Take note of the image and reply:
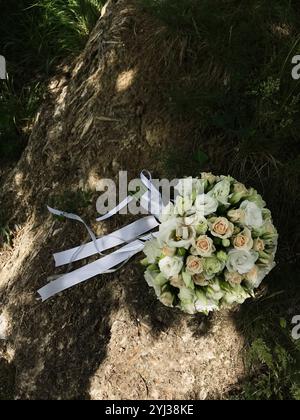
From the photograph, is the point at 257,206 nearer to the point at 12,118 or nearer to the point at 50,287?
the point at 50,287

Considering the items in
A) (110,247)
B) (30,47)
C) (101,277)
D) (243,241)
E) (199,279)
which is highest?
(30,47)

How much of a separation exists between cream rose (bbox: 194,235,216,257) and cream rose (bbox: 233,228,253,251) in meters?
0.11

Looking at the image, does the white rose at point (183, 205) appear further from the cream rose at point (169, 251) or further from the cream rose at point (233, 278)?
the cream rose at point (233, 278)

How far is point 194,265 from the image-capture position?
2154 mm

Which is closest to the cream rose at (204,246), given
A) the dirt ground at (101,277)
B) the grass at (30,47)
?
the dirt ground at (101,277)

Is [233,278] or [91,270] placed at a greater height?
[233,278]

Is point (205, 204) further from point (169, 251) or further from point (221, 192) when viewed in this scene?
point (169, 251)

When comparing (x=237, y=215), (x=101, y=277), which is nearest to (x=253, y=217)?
(x=237, y=215)

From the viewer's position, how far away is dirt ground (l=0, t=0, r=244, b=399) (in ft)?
8.99

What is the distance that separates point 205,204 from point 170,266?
31 centimetres

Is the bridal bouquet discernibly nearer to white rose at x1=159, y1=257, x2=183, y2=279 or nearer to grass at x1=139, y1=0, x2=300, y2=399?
A: white rose at x1=159, y1=257, x2=183, y2=279

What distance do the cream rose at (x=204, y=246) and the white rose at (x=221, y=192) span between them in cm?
20

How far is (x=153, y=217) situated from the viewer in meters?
2.84

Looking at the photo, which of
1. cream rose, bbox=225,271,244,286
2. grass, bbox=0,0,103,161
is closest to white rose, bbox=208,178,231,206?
cream rose, bbox=225,271,244,286
